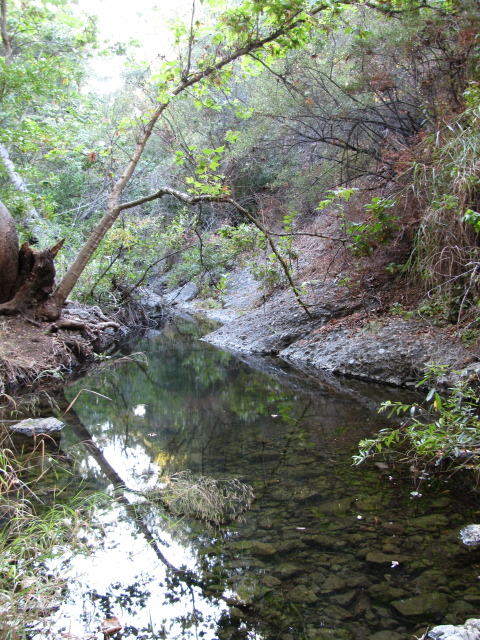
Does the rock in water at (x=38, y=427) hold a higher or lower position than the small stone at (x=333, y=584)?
higher

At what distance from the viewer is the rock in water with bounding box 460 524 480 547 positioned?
2758mm

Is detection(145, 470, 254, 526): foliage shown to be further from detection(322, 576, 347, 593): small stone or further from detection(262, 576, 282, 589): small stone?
detection(322, 576, 347, 593): small stone

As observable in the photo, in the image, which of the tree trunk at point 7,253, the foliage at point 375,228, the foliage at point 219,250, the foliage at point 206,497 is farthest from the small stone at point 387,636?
the tree trunk at point 7,253

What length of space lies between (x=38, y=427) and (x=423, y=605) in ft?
15.2

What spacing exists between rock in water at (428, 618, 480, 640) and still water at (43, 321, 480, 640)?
A: 13cm

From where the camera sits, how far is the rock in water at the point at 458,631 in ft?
6.29

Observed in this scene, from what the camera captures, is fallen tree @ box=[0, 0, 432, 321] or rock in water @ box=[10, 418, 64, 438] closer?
rock in water @ box=[10, 418, 64, 438]

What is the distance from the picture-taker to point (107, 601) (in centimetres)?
252

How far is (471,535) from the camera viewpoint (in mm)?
2809

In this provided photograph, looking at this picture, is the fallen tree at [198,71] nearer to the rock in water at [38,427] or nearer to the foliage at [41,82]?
the foliage at [41,82]

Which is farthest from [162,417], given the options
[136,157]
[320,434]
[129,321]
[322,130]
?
[129,321]

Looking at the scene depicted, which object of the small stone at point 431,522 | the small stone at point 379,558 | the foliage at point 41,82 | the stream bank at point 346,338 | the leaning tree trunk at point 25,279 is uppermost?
the foliage at point 41,82

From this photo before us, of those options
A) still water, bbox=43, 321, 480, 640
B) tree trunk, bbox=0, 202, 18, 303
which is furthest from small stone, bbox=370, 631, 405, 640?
tree trunk, bbox=0, 202, 18, 303

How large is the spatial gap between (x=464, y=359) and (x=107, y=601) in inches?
187
